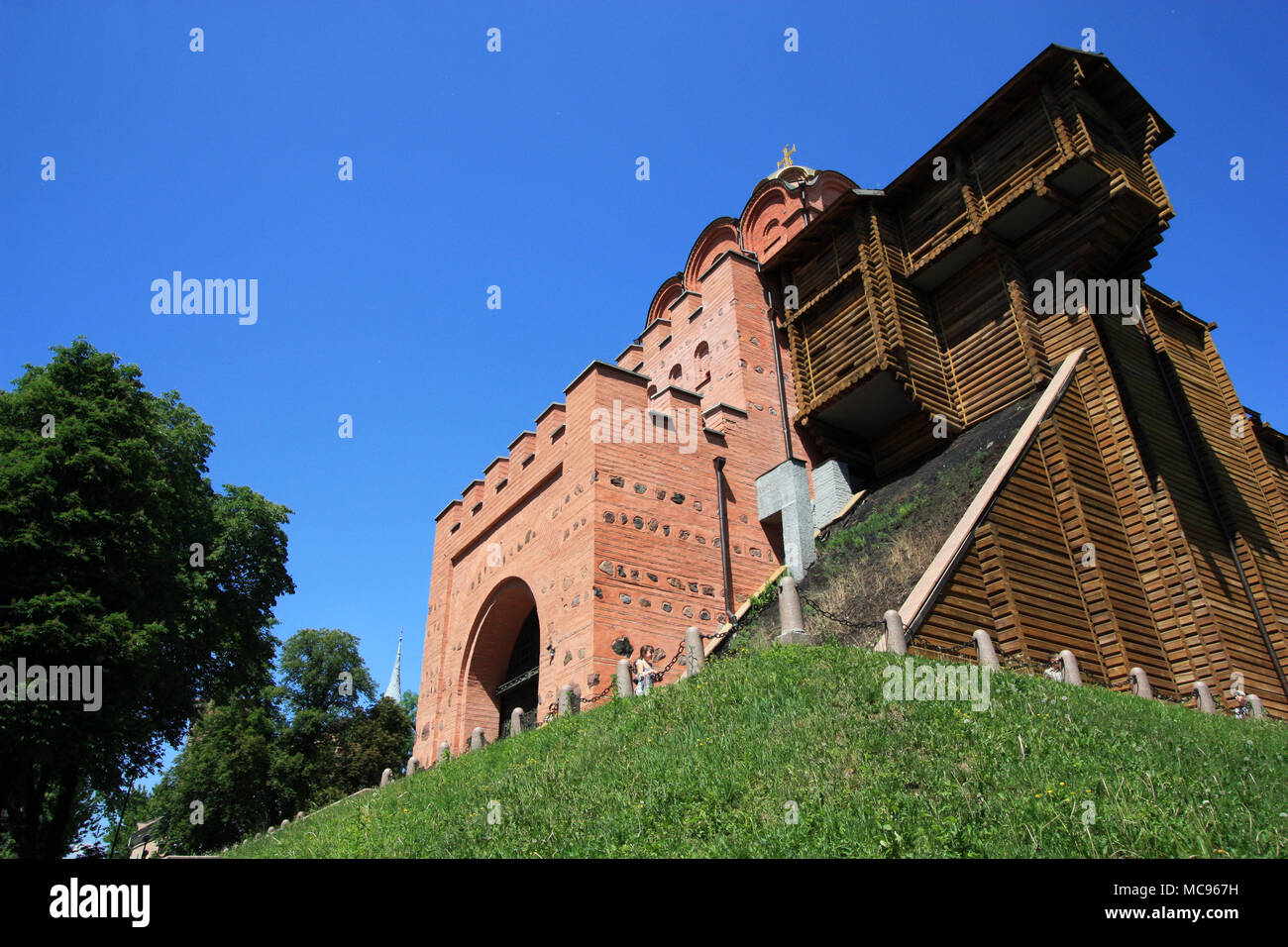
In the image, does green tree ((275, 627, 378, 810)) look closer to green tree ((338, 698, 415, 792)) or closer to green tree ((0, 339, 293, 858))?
green tree ((338, 698, 415, 792))

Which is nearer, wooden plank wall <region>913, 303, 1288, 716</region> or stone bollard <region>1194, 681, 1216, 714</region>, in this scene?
wooden plank wall <region>913, 303, 1288, 716</region>

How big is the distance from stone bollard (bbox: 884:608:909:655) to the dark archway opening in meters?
9.34

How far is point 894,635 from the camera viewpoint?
9.03m

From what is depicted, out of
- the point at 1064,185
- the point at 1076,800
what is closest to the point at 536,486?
the point at 1064,185

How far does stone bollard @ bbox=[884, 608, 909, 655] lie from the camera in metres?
8.96

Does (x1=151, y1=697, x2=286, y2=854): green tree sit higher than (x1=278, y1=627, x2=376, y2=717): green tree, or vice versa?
(x1=278, y1=627, x2=376, y2=717): green tree

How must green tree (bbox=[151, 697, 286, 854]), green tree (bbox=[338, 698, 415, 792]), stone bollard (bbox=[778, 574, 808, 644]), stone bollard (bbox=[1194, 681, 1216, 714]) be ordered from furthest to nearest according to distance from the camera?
1. green tree (bbox=[338, 698, 415, 792])
2. green tree (bbox=[151, 697, 286, 854])
3. stone bollard (bbox=[1194, 681, 1216, 714])
4. stone bollard (bbox=[778, 574, 808, 644])

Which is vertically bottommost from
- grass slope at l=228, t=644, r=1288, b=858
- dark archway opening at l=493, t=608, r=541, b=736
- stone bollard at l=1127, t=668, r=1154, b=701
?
grass slope at l=228, t=644, r=1288, b=858

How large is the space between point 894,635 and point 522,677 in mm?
9920

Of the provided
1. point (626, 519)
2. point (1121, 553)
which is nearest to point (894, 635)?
point (1121, 553)

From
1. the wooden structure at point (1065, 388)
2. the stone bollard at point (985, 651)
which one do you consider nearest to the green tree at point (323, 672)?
the wooden structure at point (1065, 388)

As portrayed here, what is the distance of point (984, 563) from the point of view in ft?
36.5

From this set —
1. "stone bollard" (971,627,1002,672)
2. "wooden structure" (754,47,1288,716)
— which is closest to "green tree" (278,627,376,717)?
"wooden structure" (754,47,1288,716)
